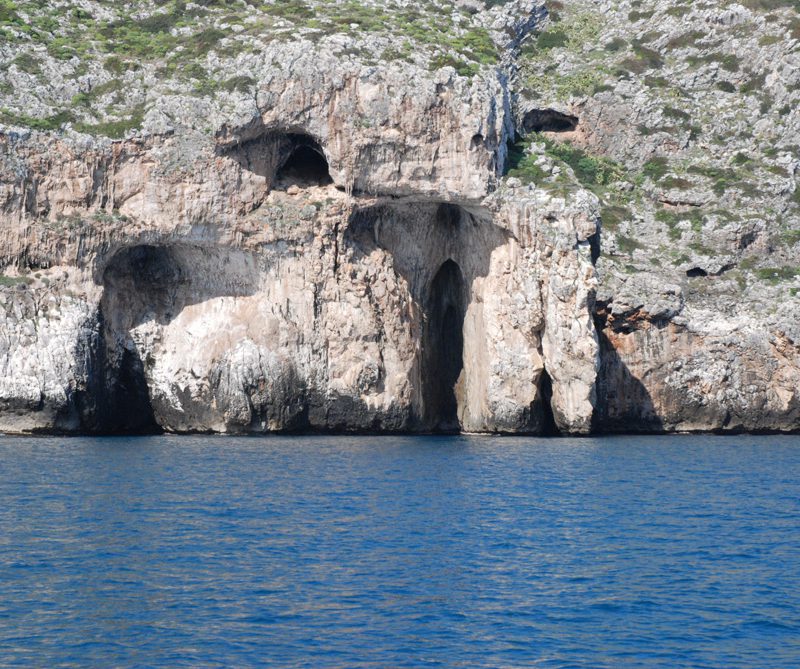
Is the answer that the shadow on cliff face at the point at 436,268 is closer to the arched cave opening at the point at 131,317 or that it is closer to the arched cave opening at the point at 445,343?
the arched cave opening at the point at 445,343

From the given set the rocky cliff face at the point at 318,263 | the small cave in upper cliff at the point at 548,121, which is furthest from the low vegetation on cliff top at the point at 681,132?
the rocky cliff face at the point at 318,263

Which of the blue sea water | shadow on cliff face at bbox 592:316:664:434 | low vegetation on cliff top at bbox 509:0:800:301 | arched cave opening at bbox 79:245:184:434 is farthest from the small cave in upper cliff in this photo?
the blue sea water

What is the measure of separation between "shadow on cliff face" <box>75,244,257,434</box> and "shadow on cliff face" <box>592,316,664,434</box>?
18.0 metres

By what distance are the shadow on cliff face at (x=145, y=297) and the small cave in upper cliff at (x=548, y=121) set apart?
28047mm

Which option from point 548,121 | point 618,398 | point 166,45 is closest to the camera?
point 166,45

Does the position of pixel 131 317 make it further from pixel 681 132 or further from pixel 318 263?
pixel 681 132

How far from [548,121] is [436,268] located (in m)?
22.4

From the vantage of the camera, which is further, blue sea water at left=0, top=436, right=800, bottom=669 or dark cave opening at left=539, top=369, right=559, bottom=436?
dark cave opening at left=539, top=369, right=559, bottom=436

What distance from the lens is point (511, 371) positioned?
5944 cm

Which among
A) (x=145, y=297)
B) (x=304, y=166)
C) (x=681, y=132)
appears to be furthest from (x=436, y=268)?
(x=681, y=132)

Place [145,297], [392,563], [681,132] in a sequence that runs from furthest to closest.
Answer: [681,132] → [145,297] → [392,563]

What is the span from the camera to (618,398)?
62438 mm

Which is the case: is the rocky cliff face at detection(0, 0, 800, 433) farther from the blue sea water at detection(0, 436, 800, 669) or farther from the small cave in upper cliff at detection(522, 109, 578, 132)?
the small cave in upper cliff at detection(522, 109, 578, 132)

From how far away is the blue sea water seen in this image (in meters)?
21.9
